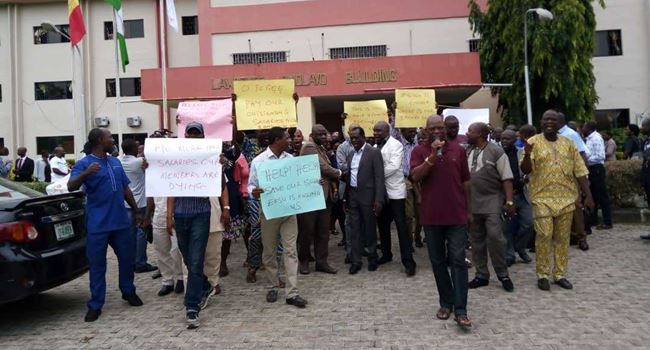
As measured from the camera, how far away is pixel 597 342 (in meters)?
Answer: 4.11

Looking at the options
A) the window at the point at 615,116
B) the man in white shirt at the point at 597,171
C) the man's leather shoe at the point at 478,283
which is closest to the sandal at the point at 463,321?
the man's leather shoe at the point at 478,283

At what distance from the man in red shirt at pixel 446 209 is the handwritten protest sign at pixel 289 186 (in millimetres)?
1212

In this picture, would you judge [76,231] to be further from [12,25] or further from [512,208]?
[12,25]

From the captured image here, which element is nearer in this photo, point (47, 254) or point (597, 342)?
point (597, 342)

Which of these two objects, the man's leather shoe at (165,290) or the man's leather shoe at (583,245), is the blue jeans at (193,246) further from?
the man's leather shoe at (583,245)

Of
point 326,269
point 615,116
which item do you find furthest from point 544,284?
point 615,116

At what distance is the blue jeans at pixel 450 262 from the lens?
452cm

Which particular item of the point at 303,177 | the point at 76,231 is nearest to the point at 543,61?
the point at 303,177

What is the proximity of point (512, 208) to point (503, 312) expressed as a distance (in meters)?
1.16

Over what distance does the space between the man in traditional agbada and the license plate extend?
4757mm

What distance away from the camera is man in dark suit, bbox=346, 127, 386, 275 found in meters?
6.50

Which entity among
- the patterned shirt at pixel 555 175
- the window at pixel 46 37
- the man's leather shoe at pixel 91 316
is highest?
the window at pixel 46 37

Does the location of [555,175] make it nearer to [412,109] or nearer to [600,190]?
[412,109]

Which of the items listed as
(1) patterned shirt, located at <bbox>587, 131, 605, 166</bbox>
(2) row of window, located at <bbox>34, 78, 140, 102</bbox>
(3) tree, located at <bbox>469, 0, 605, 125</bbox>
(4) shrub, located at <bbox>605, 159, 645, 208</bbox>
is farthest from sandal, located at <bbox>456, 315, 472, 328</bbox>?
(2) row of window, located at <bbox>34, 78, 140, 102</bbox>
